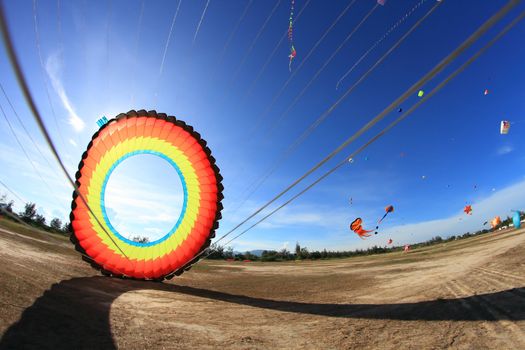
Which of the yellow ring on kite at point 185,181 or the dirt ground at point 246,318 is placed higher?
the yellow ring on kite at point 185,181

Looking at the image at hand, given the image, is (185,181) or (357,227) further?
(357,227)

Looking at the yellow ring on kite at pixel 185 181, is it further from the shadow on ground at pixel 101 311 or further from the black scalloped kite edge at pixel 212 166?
the shadow on ground at pixel 101 311

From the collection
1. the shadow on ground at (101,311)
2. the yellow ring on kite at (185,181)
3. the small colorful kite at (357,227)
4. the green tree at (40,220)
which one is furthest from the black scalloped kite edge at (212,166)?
the green tree at (40,220)

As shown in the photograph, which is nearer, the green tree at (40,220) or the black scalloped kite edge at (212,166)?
the black scalloped kite edge at (212,166)

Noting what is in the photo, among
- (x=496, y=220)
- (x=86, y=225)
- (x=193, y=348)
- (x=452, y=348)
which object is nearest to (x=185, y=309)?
(x=193, y=348)

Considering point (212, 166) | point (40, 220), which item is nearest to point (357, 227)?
point (212, 166)

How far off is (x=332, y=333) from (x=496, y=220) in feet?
169

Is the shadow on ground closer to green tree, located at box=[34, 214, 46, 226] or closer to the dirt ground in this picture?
the dirt ground

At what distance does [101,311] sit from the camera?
6.02 m

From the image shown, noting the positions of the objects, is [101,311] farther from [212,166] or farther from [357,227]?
[357,227]

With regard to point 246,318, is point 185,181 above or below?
above

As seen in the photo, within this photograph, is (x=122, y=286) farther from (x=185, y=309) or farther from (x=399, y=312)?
(x=399, y=312)

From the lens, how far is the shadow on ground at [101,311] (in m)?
4.31

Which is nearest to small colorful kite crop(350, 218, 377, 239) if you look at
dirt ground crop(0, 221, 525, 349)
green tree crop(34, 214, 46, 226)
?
dirt ground crop(0, 221, 525, 349)
